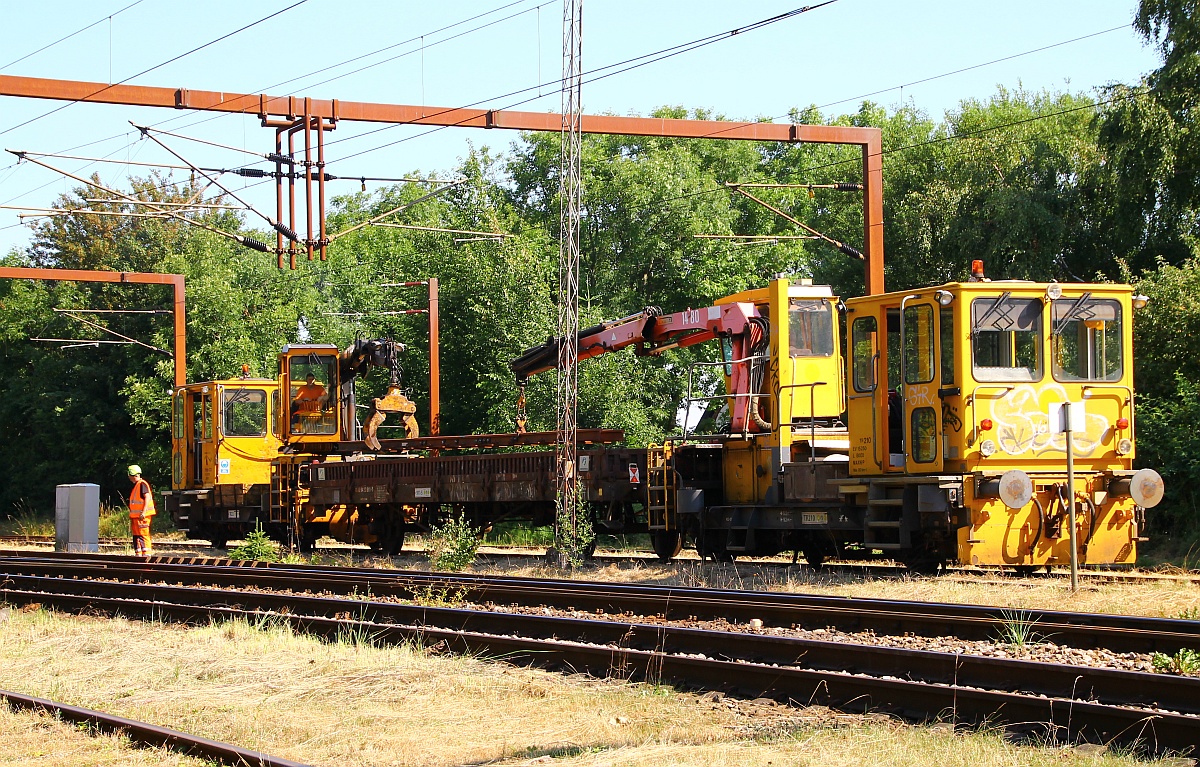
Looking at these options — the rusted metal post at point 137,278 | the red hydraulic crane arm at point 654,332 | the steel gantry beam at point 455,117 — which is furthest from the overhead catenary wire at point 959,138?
the rusted metal post at point 137,278

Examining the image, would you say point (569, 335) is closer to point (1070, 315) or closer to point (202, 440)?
point (1070, 315)

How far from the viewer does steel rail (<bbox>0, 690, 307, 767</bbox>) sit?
6.95m

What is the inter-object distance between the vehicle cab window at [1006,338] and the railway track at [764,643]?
405cm

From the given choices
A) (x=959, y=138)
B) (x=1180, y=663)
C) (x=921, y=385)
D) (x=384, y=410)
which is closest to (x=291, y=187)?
(x=384, y=410)

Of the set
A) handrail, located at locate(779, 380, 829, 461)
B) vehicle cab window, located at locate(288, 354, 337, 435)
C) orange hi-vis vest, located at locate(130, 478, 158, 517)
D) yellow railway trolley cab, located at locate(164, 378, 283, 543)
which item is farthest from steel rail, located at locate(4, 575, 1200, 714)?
yellow railway trolley cab, located at locate(164, 378, 283, 543)

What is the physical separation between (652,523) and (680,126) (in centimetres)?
745

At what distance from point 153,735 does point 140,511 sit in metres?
16.3

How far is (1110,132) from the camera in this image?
2614 cm

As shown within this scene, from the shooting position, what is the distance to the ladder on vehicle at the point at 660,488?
747 inches

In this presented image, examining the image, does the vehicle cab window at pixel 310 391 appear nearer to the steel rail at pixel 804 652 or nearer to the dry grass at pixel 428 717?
the steel rail at pixel 804 652

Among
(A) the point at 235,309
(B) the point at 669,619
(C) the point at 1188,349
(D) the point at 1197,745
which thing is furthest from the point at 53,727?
(A) the point at 235,309

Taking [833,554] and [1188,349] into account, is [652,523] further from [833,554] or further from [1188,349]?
[1188,349]

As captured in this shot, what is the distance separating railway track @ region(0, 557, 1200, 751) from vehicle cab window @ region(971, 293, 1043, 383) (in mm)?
4049

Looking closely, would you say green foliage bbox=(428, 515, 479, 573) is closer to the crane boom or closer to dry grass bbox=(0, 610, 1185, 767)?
the crane boom
